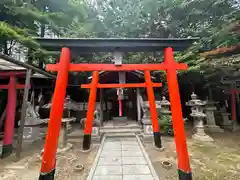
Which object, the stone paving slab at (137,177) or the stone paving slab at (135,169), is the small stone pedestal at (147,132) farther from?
the stone paving slab at (137,177)

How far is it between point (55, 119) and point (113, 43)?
2.21m

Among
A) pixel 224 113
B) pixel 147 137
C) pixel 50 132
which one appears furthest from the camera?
pixel 224 113

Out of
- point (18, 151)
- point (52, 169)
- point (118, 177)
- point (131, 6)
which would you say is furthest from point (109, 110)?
point (131, 6)

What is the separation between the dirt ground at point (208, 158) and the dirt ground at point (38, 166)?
2.36m

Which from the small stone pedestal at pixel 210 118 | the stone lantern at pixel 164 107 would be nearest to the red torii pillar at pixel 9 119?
the stone lantern at pixel 164 107

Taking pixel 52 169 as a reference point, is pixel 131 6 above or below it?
above

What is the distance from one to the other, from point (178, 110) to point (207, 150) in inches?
162

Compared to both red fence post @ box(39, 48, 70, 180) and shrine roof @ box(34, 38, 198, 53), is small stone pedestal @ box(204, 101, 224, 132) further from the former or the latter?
red fence post @ box(39, 48, 70, 180)

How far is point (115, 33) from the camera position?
1456 cm

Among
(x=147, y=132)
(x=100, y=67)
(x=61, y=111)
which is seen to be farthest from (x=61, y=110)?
(x=147, y=132)

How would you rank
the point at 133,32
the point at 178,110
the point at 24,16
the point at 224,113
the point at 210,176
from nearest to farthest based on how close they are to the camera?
the point at 178,110 → the point at 210,176 → the point at 24,16 → the point at 224,113 → the point at 133,32

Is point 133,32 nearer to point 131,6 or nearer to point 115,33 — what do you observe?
point 115,33

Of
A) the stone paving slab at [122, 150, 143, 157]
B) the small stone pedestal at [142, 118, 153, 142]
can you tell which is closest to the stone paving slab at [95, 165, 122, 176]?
the stone paving slab at [122, 150, 143, 157]

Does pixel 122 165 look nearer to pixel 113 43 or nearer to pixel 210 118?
pixel 113 43
